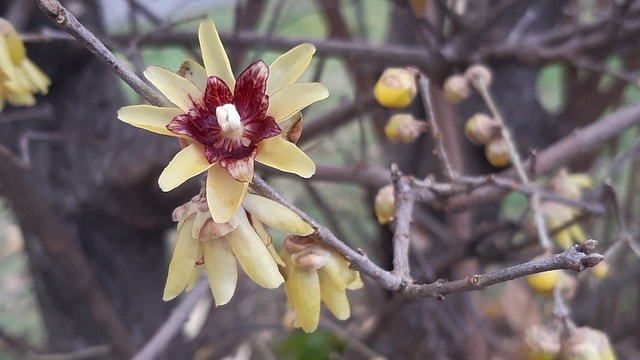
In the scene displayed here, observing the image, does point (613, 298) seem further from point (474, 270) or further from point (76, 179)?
point (76, 179)

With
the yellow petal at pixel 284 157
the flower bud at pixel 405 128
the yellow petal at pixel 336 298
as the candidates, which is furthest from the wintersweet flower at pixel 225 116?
the flower bud at pixel 405 128

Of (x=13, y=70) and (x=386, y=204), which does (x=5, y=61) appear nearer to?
(x=13, y=70)

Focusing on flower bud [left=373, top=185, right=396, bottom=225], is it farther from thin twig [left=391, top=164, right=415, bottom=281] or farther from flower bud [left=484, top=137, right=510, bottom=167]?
flower bud [left=484, top=137, right=510, bottom=167]

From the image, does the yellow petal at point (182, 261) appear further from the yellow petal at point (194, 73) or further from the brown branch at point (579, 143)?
the brown branch at point (579, 143)

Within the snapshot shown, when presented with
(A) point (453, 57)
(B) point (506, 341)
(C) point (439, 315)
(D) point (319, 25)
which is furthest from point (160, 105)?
(D) point (319, 25)

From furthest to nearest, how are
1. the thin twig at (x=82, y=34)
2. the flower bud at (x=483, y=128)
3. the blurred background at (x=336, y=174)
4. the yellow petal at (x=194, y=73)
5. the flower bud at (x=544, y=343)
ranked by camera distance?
the blurred background at (x=336, y=174), the flower bud at (x=483, y=128), the flower bud at (x=544, y=343), the yellow petal at (x=194, y=73), the thin twig at (x=82, y=34)

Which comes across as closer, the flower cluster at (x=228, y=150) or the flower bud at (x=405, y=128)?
the flower cluster at (x=228, y=150)
